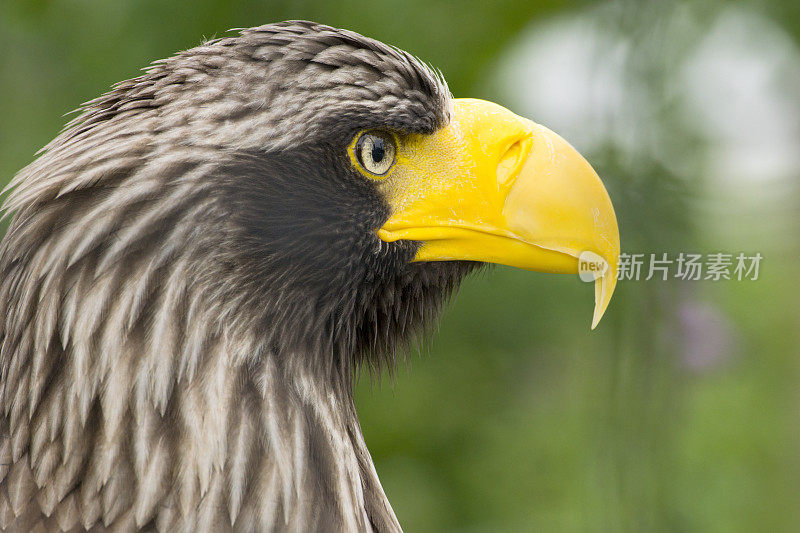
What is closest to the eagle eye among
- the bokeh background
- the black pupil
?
the black pupil

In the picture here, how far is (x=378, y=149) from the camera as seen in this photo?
1.84 m

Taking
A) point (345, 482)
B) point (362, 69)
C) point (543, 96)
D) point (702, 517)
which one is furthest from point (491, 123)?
point (702, 517)

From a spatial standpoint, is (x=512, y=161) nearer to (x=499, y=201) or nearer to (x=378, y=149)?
(x=499, y=201)

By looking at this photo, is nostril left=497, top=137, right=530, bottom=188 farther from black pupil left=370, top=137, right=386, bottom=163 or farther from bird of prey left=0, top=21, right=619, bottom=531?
black pupil left=370, top=137, right=386, bottom=163

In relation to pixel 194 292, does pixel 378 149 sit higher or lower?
higher

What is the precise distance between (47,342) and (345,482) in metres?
0.65

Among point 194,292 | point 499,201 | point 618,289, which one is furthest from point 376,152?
point 618,289

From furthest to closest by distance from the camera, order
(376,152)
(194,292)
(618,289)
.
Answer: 1. (618,289)
2. (376,152)
3. (194,292)

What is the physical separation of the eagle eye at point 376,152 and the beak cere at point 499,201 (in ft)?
0.09

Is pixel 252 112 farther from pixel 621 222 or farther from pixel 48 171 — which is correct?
pixel 621 222

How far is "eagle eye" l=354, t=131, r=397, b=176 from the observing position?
182 cm

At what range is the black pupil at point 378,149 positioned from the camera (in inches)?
72.1

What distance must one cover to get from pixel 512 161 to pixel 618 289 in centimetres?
129

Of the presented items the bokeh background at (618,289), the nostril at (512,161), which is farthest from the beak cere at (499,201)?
the bokeh background at (618,289)
